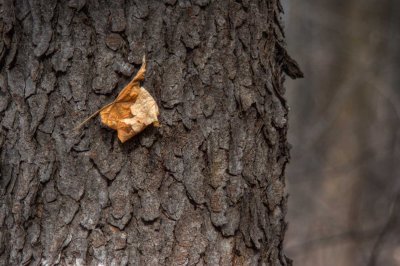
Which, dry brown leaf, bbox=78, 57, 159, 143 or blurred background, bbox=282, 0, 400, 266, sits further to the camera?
blurred background, bbox=282, 0, 400, 266

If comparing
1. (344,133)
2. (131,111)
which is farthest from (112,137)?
(344,133)

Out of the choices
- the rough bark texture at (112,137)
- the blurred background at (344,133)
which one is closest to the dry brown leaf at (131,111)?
the rough bark texture at (112,137)

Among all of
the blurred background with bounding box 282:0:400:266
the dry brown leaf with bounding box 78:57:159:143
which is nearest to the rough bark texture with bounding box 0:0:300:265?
the dry brown leaf with bounding box 78:57:159:143

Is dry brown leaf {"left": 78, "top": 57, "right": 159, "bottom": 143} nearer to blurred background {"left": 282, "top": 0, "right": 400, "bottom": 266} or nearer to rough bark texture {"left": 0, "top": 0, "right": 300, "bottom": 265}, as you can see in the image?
rough bark texture {"left": 0, "top": 0, "right": 300, "bottom": 265}

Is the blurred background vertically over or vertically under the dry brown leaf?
over

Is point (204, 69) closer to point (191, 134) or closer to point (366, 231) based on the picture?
point (191, 134)

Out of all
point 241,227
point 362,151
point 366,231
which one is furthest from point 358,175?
point 241,227
